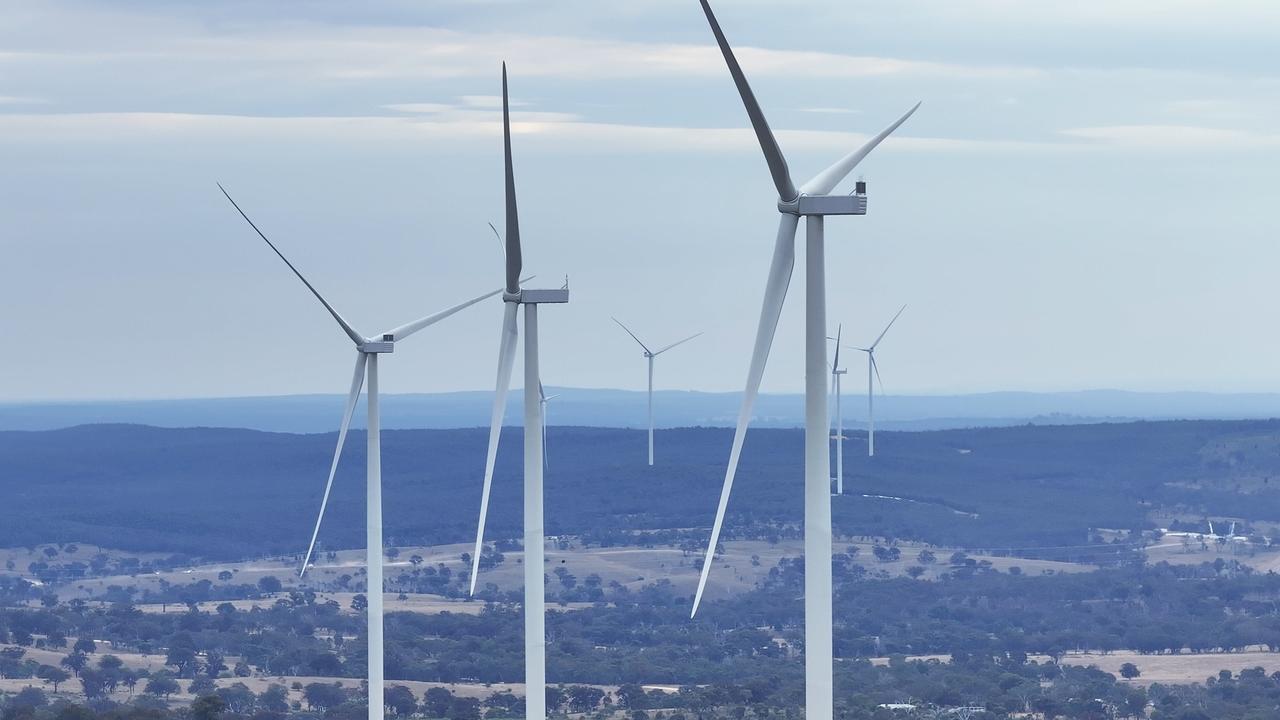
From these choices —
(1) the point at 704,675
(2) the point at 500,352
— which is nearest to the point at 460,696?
(1) the point at 704,675

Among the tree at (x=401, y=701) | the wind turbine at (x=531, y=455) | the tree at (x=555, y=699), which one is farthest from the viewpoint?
the tree at (x=555, y=699)

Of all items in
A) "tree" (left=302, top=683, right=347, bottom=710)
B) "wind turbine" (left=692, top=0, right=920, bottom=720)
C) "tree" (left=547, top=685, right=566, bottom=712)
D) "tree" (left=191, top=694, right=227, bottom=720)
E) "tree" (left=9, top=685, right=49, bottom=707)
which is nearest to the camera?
"wind turbine" (left=692, top=0, right=920, bottom=720)

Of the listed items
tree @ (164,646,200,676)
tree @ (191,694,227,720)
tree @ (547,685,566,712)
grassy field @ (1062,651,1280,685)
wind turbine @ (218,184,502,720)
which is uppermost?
wind turbine @ (218,184,502,720)

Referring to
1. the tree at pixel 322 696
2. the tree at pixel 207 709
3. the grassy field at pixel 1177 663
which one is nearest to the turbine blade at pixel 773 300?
the tree at pixel 207 709

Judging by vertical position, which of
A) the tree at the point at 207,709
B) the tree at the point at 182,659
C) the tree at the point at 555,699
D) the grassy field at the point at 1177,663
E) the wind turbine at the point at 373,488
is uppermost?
the wind turbine at the point at 373,488

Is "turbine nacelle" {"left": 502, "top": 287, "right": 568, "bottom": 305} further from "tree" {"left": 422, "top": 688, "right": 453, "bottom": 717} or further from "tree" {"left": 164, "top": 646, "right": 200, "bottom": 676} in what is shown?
"tree" {"left": 164, "top": 646, "right": 200, "bottom": 676}

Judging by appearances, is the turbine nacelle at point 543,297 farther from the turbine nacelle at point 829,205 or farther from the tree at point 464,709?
the tree at point 464,709

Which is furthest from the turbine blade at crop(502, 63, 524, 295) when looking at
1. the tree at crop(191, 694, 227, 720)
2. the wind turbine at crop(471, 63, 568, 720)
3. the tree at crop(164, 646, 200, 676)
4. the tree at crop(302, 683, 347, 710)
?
the tree at crop(164, 646, 200, 676)

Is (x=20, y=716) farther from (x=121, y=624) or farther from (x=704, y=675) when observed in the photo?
(x=121, y=624)
